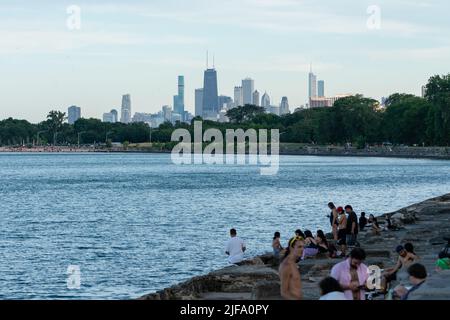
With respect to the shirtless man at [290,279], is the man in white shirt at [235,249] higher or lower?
lower

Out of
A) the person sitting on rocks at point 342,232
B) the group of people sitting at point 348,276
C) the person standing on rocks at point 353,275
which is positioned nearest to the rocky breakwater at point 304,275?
the person sitting on rocks at point 342,232

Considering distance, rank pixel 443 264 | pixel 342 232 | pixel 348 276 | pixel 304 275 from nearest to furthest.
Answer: pixel 348 276, pixel 443 264, pixel 304 275, pixel 342 232

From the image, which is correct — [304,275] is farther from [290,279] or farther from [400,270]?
[290,279]

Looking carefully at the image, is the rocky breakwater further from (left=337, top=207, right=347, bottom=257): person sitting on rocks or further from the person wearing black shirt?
(left=337, top=207, right=347, bottom=257): person sitting on rocks

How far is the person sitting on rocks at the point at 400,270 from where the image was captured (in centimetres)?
2219

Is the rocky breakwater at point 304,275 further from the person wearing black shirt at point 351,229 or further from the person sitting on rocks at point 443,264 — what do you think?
the person wearing black shirt at point 351,229

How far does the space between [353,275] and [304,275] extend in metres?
10.3

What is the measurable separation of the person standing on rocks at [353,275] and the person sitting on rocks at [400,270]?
374 cm

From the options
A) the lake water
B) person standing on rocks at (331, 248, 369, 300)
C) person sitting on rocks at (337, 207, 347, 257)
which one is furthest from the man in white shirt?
person standing on rocks at (331, 248, 369, 300)

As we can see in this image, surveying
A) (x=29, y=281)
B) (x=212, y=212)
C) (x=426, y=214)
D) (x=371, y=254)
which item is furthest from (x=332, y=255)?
(x=212, y=212)

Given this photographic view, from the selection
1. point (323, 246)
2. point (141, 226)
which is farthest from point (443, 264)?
→ point (141, 226)

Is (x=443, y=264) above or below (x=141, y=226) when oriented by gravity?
above

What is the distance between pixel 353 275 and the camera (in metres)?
18.2

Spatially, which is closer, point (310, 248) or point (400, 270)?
point (400, 270)
